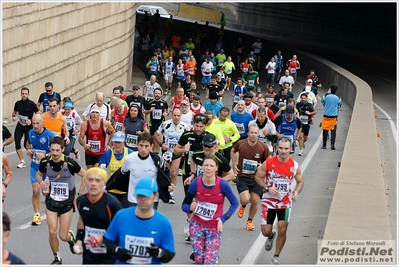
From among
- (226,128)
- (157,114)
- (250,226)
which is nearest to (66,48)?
(157,114)

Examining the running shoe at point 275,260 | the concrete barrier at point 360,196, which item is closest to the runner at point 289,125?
the concrete barrier at point 360,196

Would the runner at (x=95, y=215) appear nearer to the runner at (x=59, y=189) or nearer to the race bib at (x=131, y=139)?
the runner at (x=59, y=189)

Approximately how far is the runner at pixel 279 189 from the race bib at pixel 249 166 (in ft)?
6.77

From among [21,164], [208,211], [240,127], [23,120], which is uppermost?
[208,211]

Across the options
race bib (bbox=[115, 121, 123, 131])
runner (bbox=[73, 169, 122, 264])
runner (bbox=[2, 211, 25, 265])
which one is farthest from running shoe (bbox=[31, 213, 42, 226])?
runner (bbox=[2, 211, 25, 265])

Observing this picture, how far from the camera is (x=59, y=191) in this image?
1134 centimetres

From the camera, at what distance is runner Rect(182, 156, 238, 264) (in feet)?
33.3

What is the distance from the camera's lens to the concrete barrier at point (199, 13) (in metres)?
80.0

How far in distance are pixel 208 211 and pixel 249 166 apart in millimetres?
3510

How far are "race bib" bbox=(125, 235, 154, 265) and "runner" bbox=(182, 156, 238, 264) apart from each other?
223 centimetres

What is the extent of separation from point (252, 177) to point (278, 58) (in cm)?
3048

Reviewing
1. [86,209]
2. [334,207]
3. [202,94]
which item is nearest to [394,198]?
[334,207]

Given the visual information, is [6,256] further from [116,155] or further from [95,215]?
[116,155]

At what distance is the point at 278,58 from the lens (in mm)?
43719
